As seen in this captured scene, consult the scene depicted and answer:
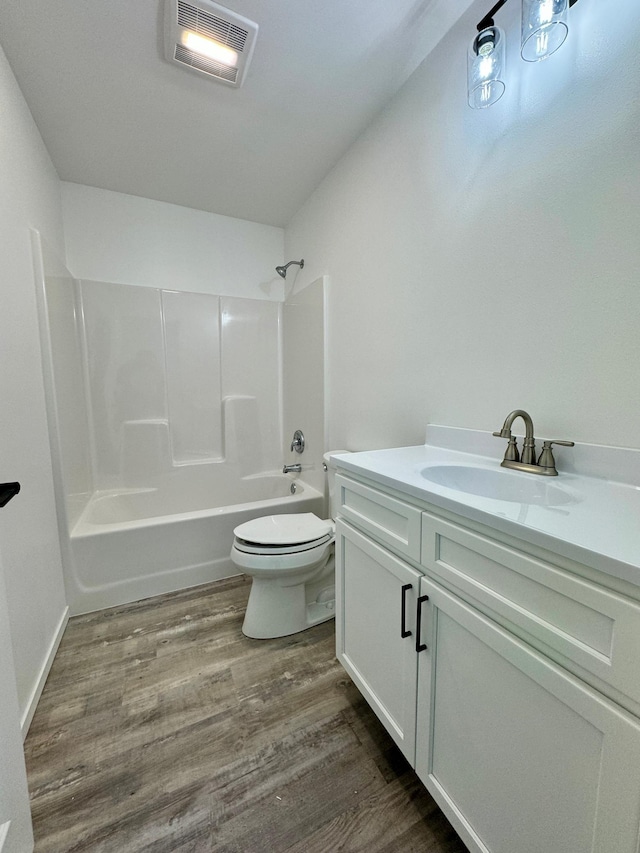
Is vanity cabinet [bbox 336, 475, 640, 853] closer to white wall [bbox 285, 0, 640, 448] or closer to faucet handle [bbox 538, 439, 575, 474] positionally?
faucet handle [bbox 538, 439, 575, 474]

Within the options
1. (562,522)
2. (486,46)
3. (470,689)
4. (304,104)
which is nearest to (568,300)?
(562,522)

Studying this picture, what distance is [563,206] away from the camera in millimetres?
907

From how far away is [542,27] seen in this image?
0.84 metres

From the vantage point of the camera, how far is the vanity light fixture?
2.74 ft

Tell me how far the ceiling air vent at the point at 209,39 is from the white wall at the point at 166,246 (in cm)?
118

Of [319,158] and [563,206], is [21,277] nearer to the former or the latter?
[319,158]

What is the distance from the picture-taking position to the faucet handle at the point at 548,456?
888 mm

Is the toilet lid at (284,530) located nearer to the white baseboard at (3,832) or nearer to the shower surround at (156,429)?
the shower surround at (156,429)

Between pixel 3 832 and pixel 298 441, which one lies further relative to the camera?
pixel 298 441

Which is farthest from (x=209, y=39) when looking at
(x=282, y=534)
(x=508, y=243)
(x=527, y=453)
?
(x=282, y=534)

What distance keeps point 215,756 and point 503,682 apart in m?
0.94

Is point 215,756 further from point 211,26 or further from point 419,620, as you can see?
point 211,26


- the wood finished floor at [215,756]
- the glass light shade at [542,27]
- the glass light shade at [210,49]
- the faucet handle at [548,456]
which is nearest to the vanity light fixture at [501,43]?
the glass light shade at [542,27]

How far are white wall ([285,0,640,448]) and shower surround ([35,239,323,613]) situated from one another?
80 cm
